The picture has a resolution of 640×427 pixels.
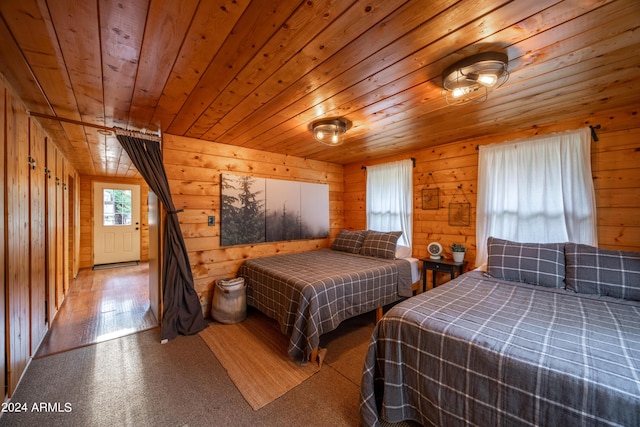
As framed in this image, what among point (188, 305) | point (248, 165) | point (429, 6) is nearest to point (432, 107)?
point (429, 6)

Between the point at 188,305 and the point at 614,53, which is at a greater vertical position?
the point at 614,53

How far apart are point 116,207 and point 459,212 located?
287 inches

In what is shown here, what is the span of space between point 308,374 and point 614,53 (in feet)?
9.19

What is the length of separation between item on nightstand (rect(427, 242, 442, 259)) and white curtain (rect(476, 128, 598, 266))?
0.42 m

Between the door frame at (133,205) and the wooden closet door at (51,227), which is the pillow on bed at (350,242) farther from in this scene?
the door frame at (133,205)

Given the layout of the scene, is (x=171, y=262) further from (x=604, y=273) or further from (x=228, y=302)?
(x=604, y=273)

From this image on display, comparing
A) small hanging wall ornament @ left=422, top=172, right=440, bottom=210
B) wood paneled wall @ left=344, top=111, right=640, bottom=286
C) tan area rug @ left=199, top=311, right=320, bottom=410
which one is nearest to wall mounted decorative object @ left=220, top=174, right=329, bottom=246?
wood paneled wall @ left=344, top=111, right=640, bottom=286

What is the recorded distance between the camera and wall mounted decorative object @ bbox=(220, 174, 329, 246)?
10.2 feet

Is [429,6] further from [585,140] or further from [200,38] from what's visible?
[585,140]

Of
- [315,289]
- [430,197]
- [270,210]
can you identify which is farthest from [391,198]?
[315,289]

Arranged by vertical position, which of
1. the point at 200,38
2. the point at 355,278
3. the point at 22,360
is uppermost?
the point at 200,38

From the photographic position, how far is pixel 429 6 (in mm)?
1055

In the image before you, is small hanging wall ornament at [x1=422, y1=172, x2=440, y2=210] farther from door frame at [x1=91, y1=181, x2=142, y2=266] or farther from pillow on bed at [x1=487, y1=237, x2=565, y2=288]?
door frame at [x1=91, y1=181, x2=142, y2=266]

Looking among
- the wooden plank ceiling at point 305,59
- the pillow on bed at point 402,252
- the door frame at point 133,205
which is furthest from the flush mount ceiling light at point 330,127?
the door frame at point 133,205
